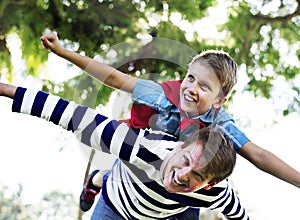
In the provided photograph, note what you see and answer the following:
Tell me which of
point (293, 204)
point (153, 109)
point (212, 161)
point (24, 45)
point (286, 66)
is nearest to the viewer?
point (212, 161)

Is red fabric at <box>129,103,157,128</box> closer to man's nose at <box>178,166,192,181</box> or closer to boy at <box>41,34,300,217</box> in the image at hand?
boy at <box>41,34,300,217</box>

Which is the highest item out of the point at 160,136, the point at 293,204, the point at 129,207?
the point at 293,204

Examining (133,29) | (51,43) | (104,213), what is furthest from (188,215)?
(133,29)

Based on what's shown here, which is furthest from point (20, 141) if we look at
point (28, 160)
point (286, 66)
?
point (286, 66)

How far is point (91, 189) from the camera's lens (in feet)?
4.33

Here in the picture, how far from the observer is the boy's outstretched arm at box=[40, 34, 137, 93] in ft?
2.94

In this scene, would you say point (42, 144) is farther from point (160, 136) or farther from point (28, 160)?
point (160, 136)

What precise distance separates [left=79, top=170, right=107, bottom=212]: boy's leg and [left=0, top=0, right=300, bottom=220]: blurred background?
51cm

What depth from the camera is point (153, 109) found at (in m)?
0.99

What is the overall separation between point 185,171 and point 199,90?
0.54ft

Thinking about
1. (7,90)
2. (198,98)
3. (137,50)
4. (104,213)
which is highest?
(137,50)

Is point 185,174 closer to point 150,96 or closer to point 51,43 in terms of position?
point 150,96

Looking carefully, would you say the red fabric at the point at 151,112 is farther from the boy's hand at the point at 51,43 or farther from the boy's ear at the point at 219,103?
the boy's hand at the point at 51,43

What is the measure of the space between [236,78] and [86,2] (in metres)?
1.14
